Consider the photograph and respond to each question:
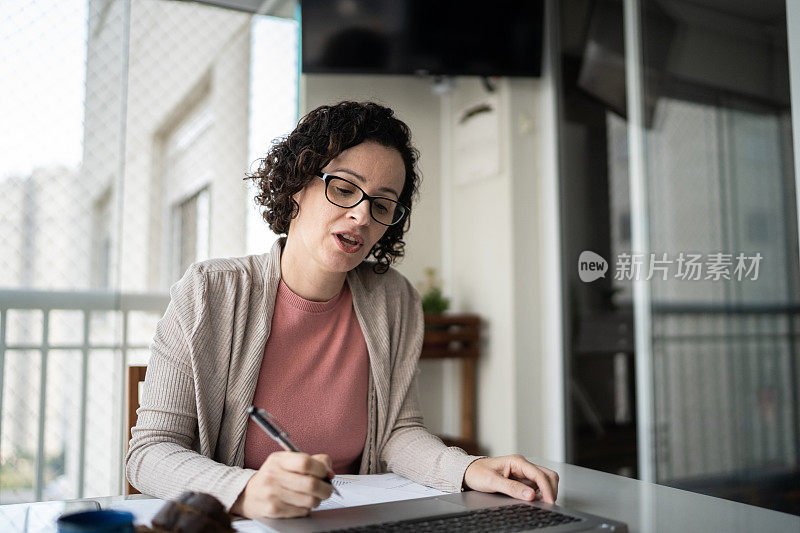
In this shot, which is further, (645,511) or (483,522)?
(645,511)

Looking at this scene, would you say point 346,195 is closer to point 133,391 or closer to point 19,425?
point 133,391

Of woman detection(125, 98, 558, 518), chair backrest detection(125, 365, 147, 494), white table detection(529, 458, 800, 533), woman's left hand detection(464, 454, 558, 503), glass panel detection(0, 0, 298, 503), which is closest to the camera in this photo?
white table detection(529, 458, 800, 533)

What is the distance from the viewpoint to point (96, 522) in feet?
2.07

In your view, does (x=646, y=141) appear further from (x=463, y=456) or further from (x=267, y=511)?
(x=267, y=511)

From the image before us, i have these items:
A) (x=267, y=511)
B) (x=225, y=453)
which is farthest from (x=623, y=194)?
(x=267, y=511)

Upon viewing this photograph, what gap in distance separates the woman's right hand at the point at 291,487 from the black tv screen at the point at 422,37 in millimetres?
2058

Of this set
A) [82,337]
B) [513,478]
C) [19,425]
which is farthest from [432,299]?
[513,478]

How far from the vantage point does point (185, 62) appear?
116 inches

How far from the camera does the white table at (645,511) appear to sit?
0.83 metres

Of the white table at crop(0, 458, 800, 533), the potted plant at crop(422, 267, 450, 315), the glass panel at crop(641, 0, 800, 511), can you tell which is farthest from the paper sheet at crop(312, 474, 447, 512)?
the potted plant at crop(422, 267, 450, 315)

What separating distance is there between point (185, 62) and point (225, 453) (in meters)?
2.26

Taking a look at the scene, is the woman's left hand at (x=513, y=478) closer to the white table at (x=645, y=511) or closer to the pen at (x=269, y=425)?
the white table at (x=645, y=511)

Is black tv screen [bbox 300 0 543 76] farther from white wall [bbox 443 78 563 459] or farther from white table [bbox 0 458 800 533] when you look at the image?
white table [bbox 0 458 800 533]

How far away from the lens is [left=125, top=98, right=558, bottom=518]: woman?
3.51ft
